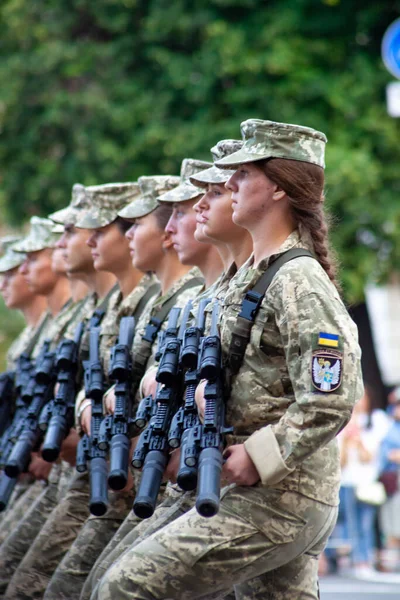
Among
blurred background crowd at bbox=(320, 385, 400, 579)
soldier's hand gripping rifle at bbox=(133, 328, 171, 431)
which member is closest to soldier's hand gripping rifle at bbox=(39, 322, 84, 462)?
soldier's hand gripping rifle at bbox=(133, 328, 171, 431)

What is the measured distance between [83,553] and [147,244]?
5.67ft

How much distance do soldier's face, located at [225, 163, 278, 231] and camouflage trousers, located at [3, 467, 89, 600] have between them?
2452 millimetres

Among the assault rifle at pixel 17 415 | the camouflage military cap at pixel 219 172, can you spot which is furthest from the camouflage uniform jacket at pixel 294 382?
the assault rifle at pixel 17 415

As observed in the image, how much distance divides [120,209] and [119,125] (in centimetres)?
1070

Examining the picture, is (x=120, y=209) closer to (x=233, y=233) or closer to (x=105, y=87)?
(x=233, y=233)

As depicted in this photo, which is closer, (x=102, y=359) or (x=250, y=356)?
(x=250, y=356)

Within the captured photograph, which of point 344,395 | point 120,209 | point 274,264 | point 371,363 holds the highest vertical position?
point 371,363

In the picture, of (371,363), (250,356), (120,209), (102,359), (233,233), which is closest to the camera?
(250,356)

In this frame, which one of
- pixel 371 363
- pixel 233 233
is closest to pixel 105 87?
pixel 371 363

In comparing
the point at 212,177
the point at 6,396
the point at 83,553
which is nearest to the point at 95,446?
the point at 83,553

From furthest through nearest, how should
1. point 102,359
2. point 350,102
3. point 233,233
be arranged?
1. point 350,102
2. point 102,359
3. point 233,233

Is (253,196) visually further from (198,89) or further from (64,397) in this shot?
(198,89)

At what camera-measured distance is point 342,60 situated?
18.5 metres

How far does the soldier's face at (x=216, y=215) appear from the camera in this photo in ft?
20.0
